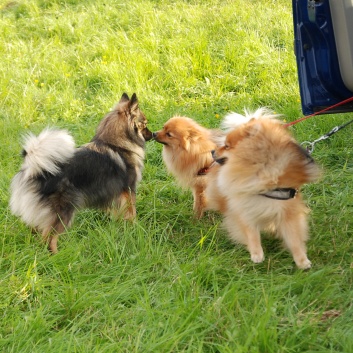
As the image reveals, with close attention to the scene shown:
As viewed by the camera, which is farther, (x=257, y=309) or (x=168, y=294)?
(x=168, y=294)

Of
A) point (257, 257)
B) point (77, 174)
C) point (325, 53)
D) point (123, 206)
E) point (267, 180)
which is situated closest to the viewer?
point (267, 180)

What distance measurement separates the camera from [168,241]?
11.6ft

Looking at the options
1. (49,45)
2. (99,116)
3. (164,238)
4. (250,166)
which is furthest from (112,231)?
(49,45)

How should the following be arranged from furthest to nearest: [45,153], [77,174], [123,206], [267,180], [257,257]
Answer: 1. [123,206]
2. [77,174]
3. [45,153]
4. [257,257]
5. [267,180]

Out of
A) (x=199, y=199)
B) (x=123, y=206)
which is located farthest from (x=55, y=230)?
(x=199, y=199)

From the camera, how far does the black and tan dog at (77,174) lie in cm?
346

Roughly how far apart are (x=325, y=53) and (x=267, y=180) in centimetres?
120

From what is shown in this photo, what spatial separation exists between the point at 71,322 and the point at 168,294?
537mm

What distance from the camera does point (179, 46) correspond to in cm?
720

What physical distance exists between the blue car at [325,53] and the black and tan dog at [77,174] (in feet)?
4.56

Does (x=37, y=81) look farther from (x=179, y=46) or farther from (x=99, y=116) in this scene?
(x=179, y=46)

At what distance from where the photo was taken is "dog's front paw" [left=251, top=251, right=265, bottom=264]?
307cm

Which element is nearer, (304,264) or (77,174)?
(304,264)

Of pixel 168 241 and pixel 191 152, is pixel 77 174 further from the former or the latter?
pixel 191 152
